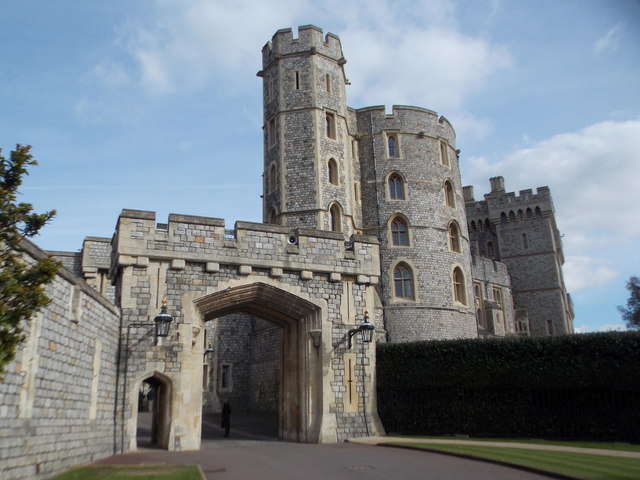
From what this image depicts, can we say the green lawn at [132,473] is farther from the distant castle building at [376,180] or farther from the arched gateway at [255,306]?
the distant castle building at [376,180]

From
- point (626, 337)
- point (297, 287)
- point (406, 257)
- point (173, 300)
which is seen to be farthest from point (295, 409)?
point (406, 257)

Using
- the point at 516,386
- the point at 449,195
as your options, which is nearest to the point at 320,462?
the point at 516,386

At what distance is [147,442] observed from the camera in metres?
16.4

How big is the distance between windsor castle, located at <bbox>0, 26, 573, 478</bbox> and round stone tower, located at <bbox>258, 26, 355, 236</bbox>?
0.09 m

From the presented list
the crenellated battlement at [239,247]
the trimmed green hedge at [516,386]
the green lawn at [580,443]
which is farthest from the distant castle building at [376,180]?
the green lawn at [580,443]

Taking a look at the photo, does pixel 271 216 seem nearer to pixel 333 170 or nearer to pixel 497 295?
pixel 333 170

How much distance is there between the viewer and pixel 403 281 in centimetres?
2870

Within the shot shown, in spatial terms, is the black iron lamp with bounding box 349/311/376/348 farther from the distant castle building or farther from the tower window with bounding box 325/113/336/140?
the tower window with bounding box 325/113/336/140

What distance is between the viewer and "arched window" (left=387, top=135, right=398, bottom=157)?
1209 inches

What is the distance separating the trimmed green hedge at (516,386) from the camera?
14.7m

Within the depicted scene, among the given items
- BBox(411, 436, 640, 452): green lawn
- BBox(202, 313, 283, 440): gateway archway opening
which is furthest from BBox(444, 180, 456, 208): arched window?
BBox(411, 436, 640, 452): green lawn

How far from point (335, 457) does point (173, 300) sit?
5848 millimetres

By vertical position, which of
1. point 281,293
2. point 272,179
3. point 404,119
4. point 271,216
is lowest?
point 281,293

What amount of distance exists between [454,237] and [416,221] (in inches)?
108
